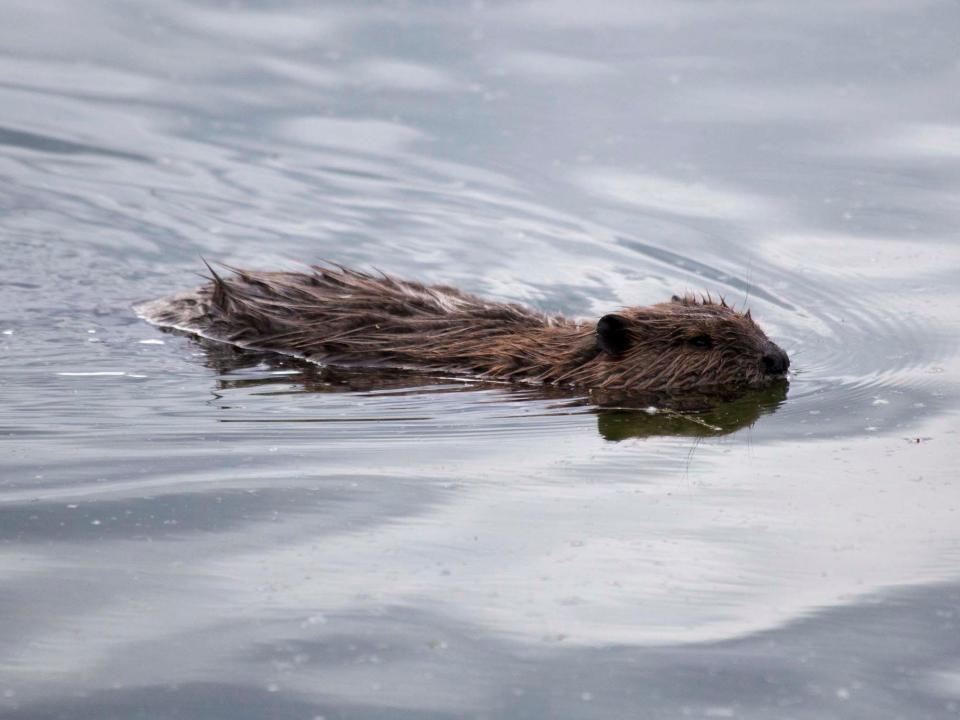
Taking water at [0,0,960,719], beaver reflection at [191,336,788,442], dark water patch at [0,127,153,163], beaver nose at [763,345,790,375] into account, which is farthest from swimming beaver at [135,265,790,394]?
dark water patch at [0,127,153,163]

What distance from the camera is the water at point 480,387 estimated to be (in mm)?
4027

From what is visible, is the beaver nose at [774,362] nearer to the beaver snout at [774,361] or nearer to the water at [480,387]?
the beaver snout at [774,361]

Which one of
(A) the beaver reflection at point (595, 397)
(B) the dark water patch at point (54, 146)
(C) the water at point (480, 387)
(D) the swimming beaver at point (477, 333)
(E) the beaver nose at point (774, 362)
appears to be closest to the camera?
(C) the water at point (480, 387)

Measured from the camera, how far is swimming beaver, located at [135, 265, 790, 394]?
7301mm

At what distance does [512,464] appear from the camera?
18.8ft

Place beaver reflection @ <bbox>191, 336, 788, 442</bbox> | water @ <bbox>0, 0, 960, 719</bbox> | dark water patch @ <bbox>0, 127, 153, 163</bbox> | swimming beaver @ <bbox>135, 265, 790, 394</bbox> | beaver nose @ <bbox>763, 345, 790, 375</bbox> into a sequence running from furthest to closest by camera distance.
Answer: dark water patch @ <bbox>0, 127, 153, 163</bbox> < swimming beaver @ <bbox>135, 265, 790, 394</bbox> < beaver nose @ <bbox>763, 345, 790, 375</bbox> < beaver reflection @ <bbox>191, 336, 788, 442</bbox> < water @ <bbox>0, 0, 960, 719</bbox>

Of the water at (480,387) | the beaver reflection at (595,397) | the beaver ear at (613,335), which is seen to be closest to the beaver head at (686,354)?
the beaver ear at (613,335)

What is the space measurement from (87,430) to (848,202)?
5972 millimetres

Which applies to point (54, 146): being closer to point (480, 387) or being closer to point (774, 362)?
point (480, 387)

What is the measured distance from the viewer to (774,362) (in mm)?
7199

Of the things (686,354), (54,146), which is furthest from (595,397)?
(54,146)

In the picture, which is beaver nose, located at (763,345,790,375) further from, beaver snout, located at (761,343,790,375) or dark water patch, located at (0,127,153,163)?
dark water patch, located at (0,127,153,163)

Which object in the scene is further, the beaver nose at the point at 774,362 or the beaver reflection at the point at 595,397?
the beaver nose at the point at 774,362

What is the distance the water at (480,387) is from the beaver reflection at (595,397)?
42 millimetres
